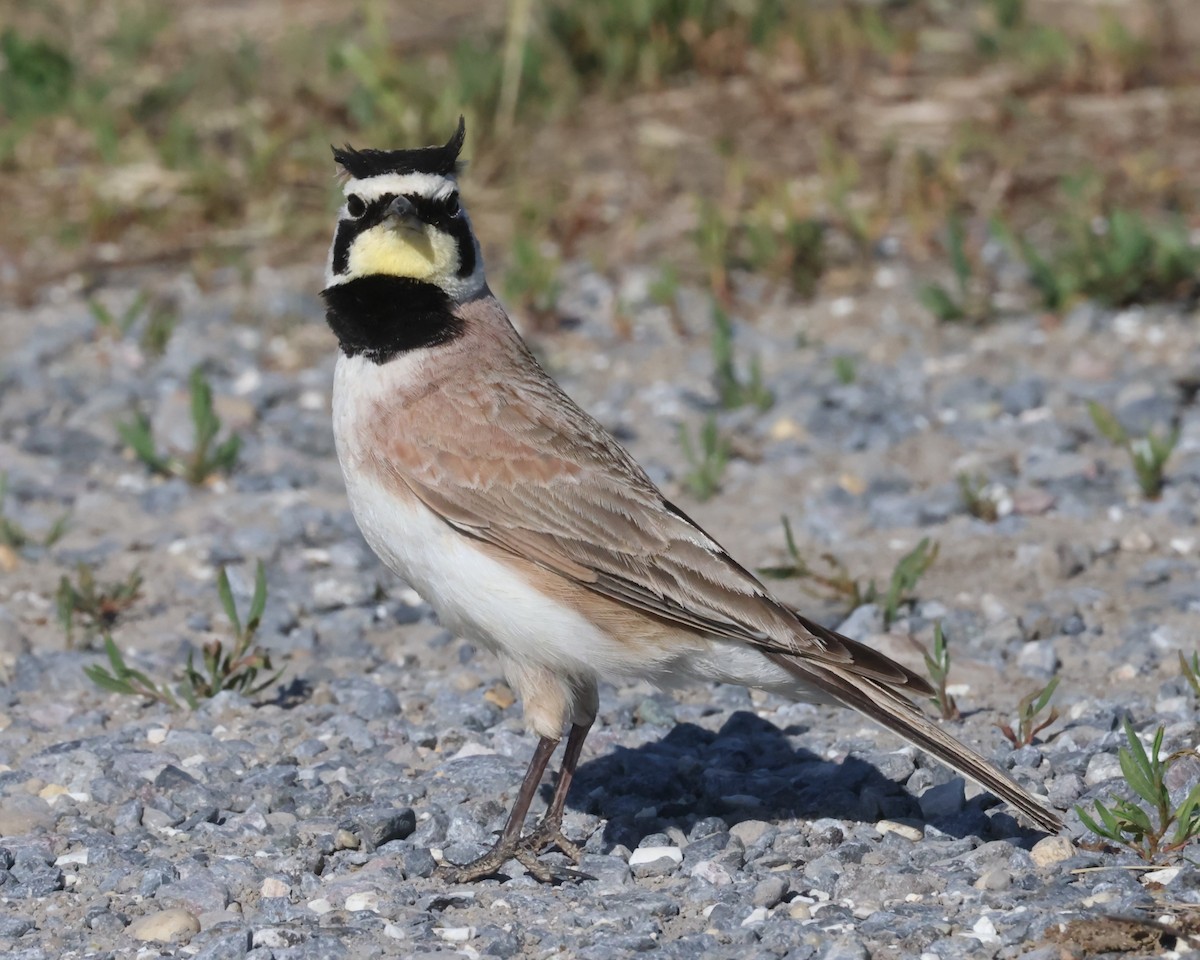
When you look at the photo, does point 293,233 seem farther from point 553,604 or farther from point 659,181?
point 553,604

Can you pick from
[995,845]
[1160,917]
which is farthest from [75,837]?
[1160,917]

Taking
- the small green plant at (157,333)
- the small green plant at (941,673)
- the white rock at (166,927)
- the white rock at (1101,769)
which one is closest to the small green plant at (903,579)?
the small green plant at (941,673)

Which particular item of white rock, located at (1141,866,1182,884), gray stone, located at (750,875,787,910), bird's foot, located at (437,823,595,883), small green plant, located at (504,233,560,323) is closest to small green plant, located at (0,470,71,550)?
small green plant, located at (504,233,560,323)

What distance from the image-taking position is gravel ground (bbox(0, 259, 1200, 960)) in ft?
13.6

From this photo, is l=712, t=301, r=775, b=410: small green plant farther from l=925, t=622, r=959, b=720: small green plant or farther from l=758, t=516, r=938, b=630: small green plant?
l=925, t=622, r=959, b=720: small green plant

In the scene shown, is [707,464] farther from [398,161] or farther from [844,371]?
[398,161]

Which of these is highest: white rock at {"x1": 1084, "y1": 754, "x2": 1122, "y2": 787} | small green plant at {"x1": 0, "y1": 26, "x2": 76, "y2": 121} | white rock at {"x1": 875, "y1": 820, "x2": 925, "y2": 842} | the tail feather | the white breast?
small green plant at {"x1": 0, "y1": 26, "x2": 76, "y2": 121}

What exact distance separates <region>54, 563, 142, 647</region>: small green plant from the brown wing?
179 cm

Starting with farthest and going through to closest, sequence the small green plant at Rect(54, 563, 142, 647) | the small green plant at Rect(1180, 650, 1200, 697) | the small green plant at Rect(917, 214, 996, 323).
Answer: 1. the small green plant at Rect(917, 214, 996, 323)
2. the small green plant at Rect(54, 563, 142, 647)
3. the small green plant at Rect(1180, 650, 1200, 697)

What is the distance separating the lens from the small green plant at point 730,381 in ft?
25.1

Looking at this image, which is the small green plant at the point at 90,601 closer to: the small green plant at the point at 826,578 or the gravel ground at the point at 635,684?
the gravel ground at the point at 635,684

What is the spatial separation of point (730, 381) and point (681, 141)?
2.80 metres

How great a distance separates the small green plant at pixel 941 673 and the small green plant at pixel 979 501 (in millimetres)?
1426

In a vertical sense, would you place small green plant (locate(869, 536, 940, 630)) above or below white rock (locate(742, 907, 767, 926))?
above
